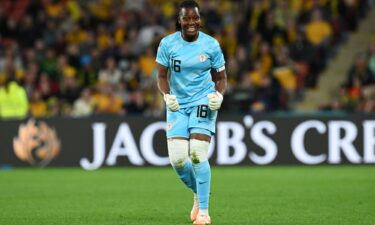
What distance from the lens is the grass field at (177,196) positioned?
10.4 m

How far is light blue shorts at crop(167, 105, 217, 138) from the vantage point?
991 cm

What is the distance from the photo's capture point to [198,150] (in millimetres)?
9797

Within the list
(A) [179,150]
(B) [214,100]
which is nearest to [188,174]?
(A) [179,150]

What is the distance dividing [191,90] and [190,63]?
0.27 meters

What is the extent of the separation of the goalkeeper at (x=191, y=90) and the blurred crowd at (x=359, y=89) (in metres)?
10.2

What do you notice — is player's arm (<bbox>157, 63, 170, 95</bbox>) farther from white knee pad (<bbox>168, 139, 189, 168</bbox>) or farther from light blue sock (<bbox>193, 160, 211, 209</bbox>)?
light blue sock (<bbox>193, 160, 211, 209</bbox>)

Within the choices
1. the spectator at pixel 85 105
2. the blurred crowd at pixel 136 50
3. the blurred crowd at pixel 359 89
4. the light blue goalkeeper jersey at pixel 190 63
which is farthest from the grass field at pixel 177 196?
the blurred crowd at pixel 136 50

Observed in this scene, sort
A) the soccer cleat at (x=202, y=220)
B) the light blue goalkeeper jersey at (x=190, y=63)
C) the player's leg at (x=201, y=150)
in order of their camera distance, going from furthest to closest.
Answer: the light blue goalkeeper jersey at (x=190, y=63) < the player's leg at (x=201, y=150) < the soccer cleat at (x=202, y=220)

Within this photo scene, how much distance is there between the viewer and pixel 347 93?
20.6 m

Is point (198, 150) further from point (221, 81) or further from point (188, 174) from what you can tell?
point (221, 81)

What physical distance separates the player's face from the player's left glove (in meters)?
0.62

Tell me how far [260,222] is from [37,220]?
7.35 feet

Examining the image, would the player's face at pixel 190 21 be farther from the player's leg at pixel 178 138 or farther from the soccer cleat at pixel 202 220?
the soccer cleat at pixel 202 220

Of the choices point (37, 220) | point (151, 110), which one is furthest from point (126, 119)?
point (37, 220)
